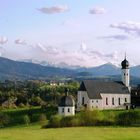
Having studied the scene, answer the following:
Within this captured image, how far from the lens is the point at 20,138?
43844mm

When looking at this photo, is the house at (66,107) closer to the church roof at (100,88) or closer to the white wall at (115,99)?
the church roof at (100,88)

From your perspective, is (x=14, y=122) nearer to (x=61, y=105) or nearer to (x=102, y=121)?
(x=61, y=105)

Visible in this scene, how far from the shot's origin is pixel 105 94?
91812 millimetres

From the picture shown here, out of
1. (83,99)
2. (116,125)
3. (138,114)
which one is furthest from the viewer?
(83,99)

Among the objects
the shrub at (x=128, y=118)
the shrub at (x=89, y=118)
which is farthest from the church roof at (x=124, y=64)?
the shrub at (x=89, y=118)

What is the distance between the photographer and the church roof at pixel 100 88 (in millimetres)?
90312

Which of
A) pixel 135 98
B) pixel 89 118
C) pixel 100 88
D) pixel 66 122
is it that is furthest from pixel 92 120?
pixel 135 98

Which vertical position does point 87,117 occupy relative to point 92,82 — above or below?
below

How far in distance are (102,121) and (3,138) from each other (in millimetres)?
23219

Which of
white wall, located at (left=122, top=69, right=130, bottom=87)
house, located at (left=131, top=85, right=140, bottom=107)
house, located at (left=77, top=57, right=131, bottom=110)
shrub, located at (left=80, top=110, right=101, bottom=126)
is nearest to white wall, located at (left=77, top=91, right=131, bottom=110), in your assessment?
house, located at (left=77, top=57, right=131, bottom=110)

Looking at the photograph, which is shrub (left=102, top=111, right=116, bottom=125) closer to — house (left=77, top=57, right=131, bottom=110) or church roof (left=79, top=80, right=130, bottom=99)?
house (left=77, top=57, right=131, bottom=110)

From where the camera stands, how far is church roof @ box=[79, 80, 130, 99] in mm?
90312

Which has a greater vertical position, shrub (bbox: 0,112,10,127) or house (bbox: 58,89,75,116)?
house (bbox: 58,89,75,116)

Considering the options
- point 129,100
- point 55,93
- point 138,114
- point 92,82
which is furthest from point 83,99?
point 55,93
